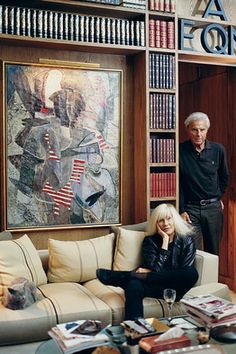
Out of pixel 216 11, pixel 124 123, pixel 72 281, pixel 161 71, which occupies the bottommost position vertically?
pixel 72 281

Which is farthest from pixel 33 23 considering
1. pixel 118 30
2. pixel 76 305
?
pixel 76 305

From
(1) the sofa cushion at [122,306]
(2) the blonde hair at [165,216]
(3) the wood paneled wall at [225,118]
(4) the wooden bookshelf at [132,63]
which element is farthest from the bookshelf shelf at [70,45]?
(1) the sofa cushion at [122,306]

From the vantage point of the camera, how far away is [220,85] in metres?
5.05

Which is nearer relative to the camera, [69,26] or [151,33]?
[69,26]

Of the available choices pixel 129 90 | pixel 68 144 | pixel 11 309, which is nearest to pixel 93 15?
pixel 129 90

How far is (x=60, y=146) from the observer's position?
404cm

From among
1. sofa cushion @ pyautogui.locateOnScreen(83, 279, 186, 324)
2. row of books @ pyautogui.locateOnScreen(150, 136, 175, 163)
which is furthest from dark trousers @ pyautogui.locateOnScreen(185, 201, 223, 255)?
sofa cushion @ pyautogui.locateOnScreen(83, 279, 186, 324)

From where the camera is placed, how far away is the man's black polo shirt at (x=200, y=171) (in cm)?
423

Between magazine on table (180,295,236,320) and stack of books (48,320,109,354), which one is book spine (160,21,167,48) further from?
stack of books (48,320,109,354)

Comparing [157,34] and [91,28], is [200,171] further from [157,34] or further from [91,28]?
[91,28]

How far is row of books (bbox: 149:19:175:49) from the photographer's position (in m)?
4.13

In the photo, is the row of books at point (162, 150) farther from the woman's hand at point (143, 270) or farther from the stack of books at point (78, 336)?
the stack of books at point (78, 336)

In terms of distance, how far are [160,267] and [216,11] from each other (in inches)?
93.0

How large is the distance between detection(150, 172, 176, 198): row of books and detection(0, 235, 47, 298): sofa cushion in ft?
3.84
